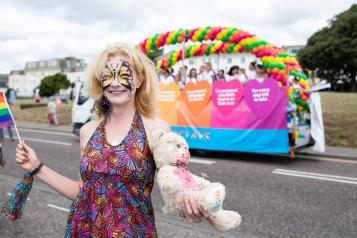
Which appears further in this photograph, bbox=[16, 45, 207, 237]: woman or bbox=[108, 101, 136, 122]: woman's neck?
bbox=[108, 101, 136, 122]: woman's neck

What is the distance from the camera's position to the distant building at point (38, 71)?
11279cm

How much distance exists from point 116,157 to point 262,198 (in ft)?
14.3

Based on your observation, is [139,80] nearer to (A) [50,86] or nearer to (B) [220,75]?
(B) [220,75]

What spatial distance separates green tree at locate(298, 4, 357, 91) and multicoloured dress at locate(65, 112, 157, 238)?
45.2 m

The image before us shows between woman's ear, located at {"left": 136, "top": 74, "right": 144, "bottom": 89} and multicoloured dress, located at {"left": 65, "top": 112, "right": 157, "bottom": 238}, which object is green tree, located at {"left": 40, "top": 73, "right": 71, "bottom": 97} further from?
multicoloured dress, located at {"left": 65, "top": 112, "right": 157, "bottom": 238}

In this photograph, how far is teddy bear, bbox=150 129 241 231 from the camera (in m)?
1.51

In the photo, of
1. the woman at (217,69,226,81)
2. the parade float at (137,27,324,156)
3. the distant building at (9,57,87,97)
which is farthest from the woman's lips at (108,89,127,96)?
the distant building at (9,57,87,97)

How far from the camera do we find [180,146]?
169 cm

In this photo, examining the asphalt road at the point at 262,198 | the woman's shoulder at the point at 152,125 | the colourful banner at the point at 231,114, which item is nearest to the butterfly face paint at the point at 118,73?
the woman's shoulder at the point at 152,125

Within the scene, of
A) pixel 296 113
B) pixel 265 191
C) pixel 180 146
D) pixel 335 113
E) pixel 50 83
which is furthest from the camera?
pixel 50 83

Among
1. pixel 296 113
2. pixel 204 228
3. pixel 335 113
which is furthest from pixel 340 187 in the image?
pixel 335 113

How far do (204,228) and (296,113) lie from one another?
5.16 m

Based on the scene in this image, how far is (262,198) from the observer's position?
5746 millimetres

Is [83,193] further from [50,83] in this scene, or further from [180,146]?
[50,83]
